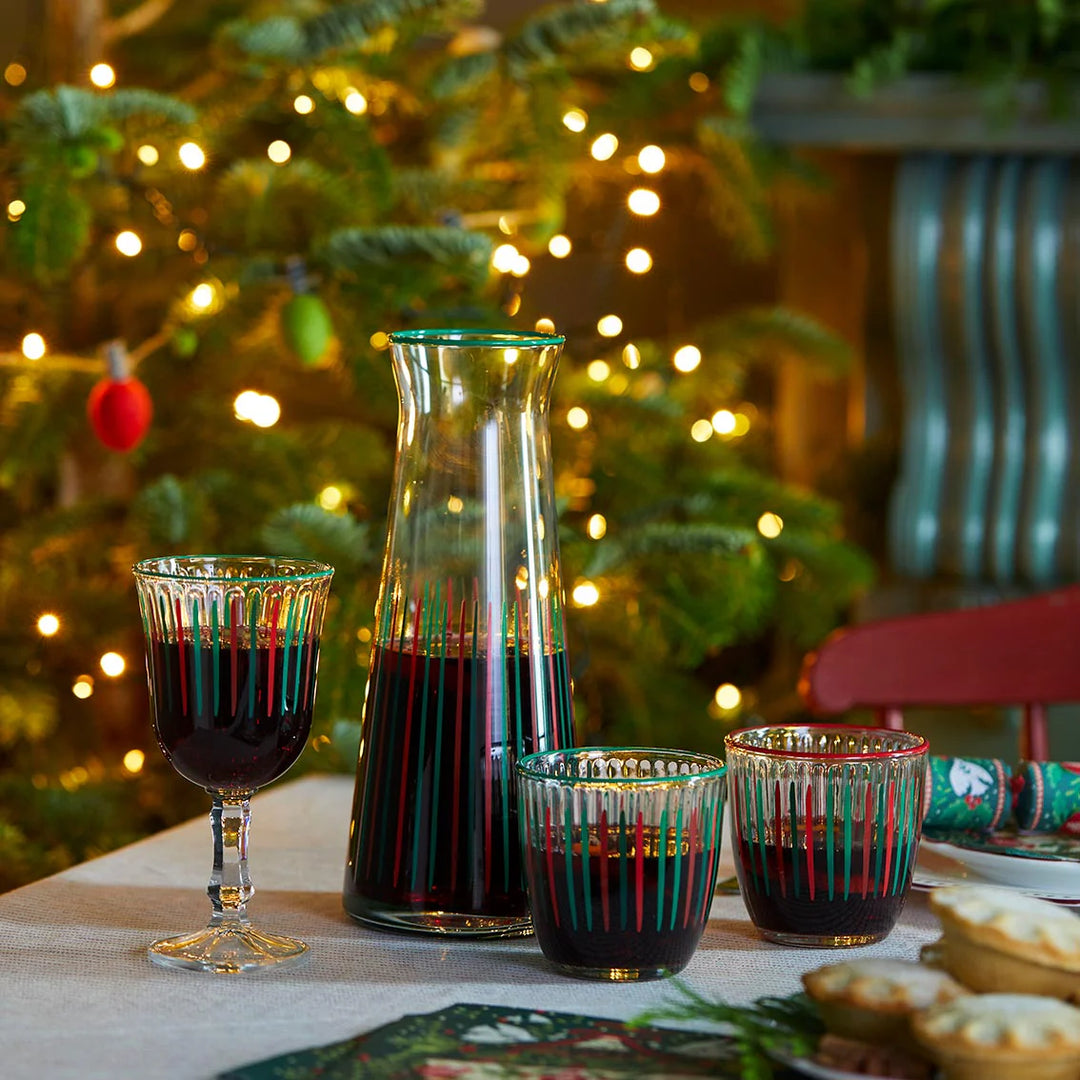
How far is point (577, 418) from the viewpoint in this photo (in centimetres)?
185

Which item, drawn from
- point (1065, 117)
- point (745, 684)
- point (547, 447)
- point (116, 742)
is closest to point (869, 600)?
point (745, 684)

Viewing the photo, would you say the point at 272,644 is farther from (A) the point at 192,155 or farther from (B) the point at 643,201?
(B) the point at 643,201

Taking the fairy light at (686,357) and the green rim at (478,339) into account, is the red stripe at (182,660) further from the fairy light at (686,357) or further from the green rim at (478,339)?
the fairy light at (686,357)

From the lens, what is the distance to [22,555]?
1.81 m

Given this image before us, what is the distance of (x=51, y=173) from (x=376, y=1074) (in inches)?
47.0

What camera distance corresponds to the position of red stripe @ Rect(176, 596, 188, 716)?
0.66m

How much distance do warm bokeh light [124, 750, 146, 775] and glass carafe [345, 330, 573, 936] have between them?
127cm

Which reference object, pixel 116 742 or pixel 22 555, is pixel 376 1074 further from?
pixel 116 742

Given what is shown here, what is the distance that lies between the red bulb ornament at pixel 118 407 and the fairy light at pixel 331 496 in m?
0.26

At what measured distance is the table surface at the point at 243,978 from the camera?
555 mm

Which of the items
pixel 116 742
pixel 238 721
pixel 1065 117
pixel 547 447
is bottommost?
pixel 116 742

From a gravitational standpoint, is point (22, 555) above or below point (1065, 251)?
below

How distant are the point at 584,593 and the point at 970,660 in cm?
54

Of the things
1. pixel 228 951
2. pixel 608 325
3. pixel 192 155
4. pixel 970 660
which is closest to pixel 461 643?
pixel 228 951
